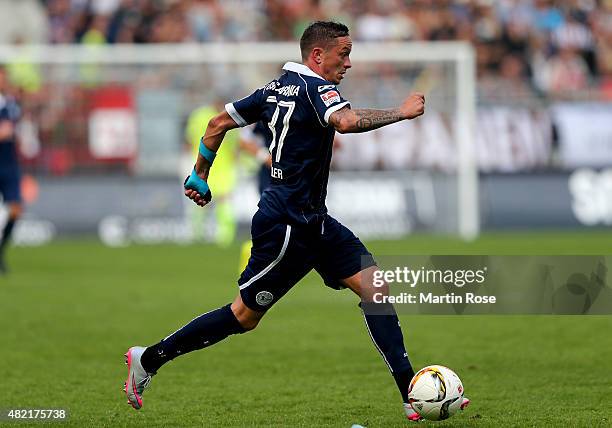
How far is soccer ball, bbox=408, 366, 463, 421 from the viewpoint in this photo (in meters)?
6.68

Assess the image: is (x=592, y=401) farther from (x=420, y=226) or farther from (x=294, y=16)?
(x=294, y=16)

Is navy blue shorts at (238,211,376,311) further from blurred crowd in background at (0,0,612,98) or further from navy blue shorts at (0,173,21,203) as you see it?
blurred crowd in background at (0,0,612,98)

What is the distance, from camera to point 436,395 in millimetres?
6672

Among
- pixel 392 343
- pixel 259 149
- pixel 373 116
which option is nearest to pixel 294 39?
pixel 259 149

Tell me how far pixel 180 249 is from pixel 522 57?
887 cm

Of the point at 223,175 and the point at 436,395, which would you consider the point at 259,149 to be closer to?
the point at 223,175

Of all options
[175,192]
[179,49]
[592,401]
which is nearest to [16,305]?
[592,401]

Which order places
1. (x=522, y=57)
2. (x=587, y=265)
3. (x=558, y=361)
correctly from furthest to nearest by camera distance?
(x=522, y=57) < (x=558, y=361) < (x=587, y=265)

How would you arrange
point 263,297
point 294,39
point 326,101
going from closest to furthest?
point 326,101, point 263,297, point 294,39

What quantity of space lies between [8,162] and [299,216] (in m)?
9.82

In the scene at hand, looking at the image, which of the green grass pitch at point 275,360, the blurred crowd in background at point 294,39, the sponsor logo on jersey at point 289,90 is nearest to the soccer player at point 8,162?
the green grass pitch at point 275,360

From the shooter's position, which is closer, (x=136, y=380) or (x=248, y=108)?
(x=248, y=108)

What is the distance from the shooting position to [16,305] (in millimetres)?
13008

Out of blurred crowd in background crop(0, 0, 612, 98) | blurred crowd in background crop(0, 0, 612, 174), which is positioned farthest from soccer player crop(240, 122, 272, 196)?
blurred crowd in background crop(0, 0, 612, 98)
